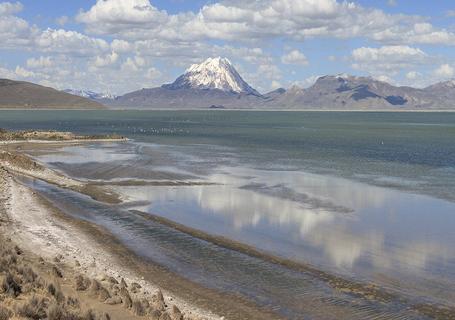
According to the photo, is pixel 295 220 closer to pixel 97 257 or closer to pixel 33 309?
pixel 97 257

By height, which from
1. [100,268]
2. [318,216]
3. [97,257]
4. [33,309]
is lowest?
[318,216]

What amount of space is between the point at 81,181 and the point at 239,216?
2160 centimetres

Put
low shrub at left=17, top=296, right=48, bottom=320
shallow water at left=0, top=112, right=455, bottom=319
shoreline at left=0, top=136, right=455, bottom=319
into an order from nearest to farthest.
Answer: low shrub at left=17, top=296, right=48, bottom=320 < shoreline at left=0, top=136, right=455, bottom=319 < shallow water at left=0, top=112, right=455, bottom=319

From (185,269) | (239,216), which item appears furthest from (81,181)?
(185,269)

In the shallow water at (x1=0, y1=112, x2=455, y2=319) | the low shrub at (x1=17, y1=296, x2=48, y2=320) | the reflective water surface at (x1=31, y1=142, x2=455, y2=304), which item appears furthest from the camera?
the reflective water surface at (x1=31, y1=142, x2=455, y2=304)

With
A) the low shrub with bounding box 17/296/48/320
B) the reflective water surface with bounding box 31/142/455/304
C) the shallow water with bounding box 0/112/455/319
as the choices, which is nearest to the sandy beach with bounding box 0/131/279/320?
the low shrub with bounding box 17/296/48/320

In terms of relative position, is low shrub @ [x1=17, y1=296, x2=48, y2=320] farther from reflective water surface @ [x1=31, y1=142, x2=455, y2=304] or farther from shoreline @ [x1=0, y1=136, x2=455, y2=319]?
reflective water surface @ [x1=31, y1=142, x2=455, y2=304]

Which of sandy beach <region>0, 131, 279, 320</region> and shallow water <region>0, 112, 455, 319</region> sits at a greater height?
sandy beach <region>0, 131, 279, 320</region>

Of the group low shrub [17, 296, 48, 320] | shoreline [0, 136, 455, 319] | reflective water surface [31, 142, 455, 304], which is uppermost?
low shrub [17, 296, 48, 320]

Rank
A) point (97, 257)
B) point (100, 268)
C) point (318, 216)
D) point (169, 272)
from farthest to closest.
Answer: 1. point (318, 216)
2. point (97, 257)
3. point (169, 272)
4. point (100, 268)

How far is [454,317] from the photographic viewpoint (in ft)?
Result: 67.3

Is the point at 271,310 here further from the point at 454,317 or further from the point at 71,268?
the point at 71,268

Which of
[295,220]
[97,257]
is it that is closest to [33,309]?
[97,257]

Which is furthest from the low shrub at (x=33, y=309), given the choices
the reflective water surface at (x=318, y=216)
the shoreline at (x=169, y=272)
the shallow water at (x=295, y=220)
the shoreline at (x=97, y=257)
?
the reflective water surface at (x=318, y=216)
